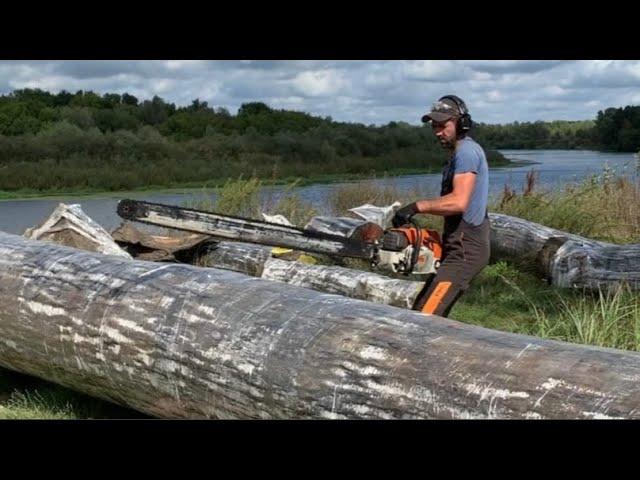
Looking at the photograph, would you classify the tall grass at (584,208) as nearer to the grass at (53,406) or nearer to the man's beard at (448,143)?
the man's beard at (448,143)

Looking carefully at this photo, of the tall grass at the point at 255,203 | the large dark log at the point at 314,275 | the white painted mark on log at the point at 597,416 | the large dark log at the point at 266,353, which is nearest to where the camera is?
the white painted mark on log at the point at 597,416

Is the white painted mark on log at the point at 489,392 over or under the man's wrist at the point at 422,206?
under

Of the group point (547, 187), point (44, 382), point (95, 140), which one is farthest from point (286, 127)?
point (44, 382)

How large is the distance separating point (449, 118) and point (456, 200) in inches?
22.4

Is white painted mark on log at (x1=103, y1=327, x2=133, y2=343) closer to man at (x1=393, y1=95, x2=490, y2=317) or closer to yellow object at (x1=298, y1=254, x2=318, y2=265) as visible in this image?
man at (x1=393, y1=95, x2=490, y2=317)

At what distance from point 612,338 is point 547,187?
30.4 ft

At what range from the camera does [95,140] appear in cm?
2711

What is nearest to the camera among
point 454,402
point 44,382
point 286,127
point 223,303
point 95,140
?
point 454,402

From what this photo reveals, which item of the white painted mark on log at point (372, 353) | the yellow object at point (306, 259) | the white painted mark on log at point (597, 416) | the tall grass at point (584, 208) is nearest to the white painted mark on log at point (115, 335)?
the white painted mark on log at point (372, 353)

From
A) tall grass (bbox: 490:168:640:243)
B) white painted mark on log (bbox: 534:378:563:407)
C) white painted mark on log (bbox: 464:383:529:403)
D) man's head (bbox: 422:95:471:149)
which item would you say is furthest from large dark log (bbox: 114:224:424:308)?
tall grass (bbox: 490:168:640:243)

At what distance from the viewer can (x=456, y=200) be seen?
17.7ft

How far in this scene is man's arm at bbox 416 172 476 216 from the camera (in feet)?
17.7

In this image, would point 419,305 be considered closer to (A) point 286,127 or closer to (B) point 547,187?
(B) point 547,187

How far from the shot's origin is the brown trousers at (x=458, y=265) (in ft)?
18.3
